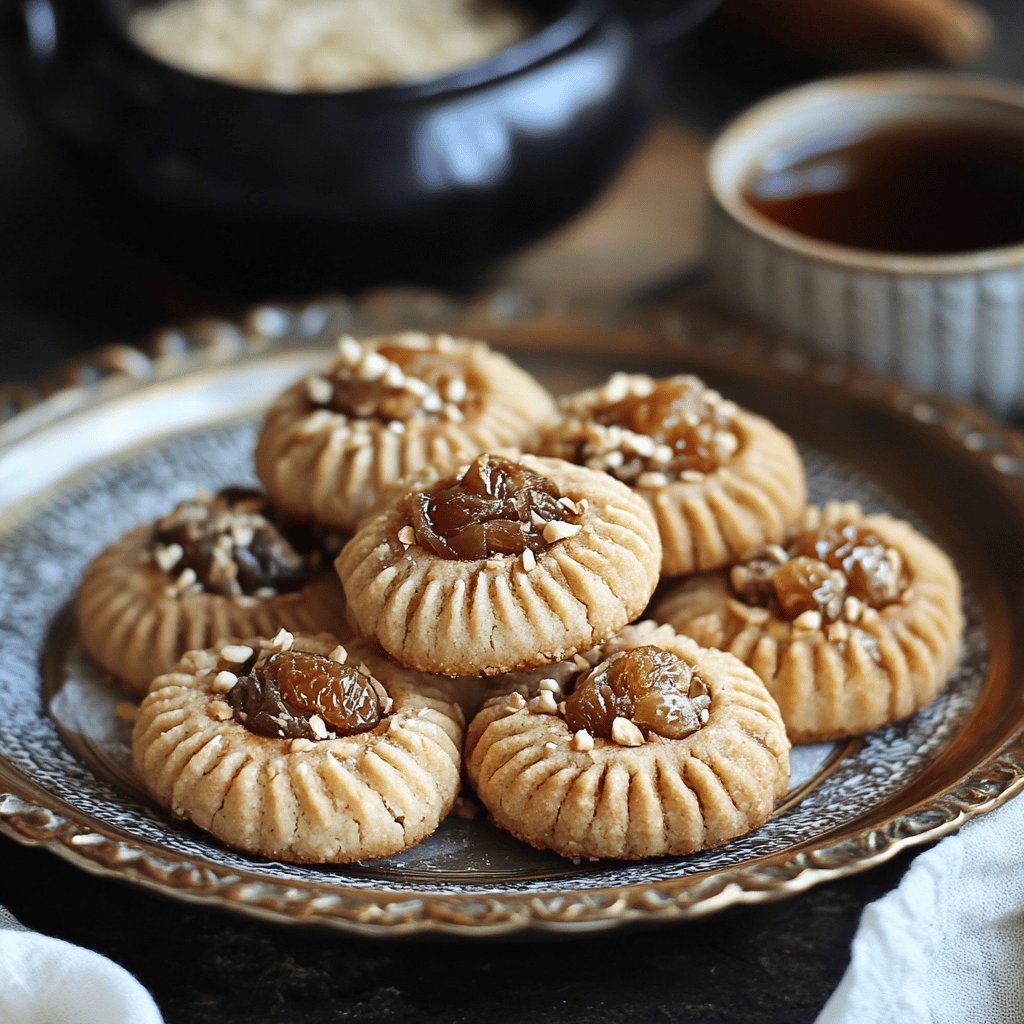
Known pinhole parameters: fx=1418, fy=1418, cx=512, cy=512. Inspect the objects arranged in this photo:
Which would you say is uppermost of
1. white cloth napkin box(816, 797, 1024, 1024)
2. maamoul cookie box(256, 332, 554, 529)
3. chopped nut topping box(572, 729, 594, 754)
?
maamoul cookie box(256, 332, 554, 529)

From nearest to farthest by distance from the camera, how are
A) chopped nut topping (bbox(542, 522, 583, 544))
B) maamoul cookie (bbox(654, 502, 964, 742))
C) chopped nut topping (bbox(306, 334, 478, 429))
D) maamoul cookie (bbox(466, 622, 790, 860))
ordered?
1. maamoul cookie (bbox(466, 622, 790, 860))
2. chopped nut topping (bbox(542, 522, 583, 544))
3. maamoul cookie (bbox(654, 502, 964, 742))
4. chopped nut topping (bbox(306, 334, 478, 429))

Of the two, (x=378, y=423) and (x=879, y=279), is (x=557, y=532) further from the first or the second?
(x=879, y=279)

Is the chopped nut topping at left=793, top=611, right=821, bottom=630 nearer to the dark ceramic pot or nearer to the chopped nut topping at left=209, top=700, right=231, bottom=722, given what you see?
the chopped nut topping at left=209, top=700, right=231, bottom=722

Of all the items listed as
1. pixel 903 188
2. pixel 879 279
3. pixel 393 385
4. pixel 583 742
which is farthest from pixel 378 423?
pixel 903 188

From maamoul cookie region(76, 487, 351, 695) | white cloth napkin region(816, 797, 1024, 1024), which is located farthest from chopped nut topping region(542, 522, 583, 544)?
white cloth napkin region(816, 797, 1024, 1024)

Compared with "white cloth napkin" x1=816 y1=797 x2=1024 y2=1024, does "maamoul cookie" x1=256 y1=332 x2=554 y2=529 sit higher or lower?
higher

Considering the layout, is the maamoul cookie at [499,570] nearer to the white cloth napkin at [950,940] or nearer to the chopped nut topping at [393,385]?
the chopped nut topping at [393,385]
